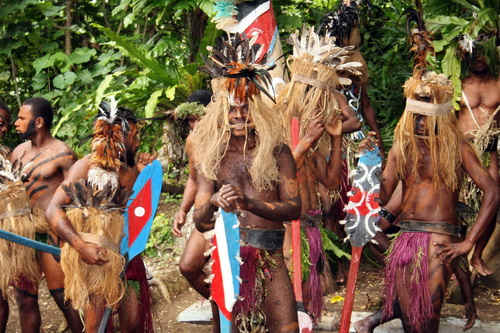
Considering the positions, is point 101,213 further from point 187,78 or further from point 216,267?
point 187,78

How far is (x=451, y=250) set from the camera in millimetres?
4125

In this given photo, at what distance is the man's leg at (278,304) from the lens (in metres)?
3.51

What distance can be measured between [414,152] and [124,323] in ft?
7.14

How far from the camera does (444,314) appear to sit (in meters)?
5.68

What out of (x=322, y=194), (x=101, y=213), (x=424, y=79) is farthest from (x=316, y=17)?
(x=101, y=213)

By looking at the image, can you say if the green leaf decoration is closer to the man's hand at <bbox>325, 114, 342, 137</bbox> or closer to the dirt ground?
the dirt ground

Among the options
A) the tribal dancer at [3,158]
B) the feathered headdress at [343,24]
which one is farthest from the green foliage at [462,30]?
the tribal dancer at [3,158]

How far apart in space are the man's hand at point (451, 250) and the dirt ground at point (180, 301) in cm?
162

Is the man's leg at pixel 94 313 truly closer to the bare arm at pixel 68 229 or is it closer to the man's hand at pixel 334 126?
the bare arm at pixel 68 229

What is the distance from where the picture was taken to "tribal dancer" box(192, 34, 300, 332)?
3480 mm

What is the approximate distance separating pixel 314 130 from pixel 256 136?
0.75 meters

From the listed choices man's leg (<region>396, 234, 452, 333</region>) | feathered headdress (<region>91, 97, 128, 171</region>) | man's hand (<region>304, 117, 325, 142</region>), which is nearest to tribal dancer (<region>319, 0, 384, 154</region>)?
man's hand (<region>304, 117, 325, 142</region>)

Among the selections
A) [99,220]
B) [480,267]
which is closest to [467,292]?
[480,267]

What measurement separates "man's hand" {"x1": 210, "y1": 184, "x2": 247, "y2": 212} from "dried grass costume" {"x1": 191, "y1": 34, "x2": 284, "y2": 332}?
0.26 metres
